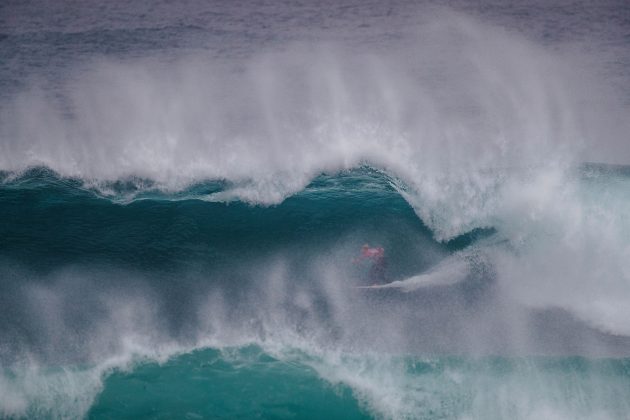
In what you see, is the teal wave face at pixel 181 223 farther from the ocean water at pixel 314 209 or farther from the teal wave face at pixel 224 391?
the teal wave face at pixel 224 391

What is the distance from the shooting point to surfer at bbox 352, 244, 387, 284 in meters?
6.61

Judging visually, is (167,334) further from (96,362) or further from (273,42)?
(273,42)

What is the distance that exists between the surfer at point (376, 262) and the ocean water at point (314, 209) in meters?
0.11

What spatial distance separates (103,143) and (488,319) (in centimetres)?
695

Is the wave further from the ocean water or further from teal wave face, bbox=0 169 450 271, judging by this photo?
teal wave face, bbox=0 169 450 271

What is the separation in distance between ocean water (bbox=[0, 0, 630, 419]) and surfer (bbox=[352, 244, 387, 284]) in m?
0.11

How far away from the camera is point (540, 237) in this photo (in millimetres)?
7164

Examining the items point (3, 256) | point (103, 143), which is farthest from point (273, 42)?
point (3, 256)

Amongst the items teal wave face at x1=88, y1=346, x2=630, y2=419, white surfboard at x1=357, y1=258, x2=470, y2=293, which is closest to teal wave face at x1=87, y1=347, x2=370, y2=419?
teal wave face at x1=88, y1=346, x2=630, y2=419

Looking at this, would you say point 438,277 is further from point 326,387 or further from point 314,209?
point 326,387

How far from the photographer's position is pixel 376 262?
6676 millimetres

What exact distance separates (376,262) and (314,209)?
58.5 inches

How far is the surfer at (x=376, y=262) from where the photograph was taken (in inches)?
260

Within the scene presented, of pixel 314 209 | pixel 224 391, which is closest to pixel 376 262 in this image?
pixel 314 209
